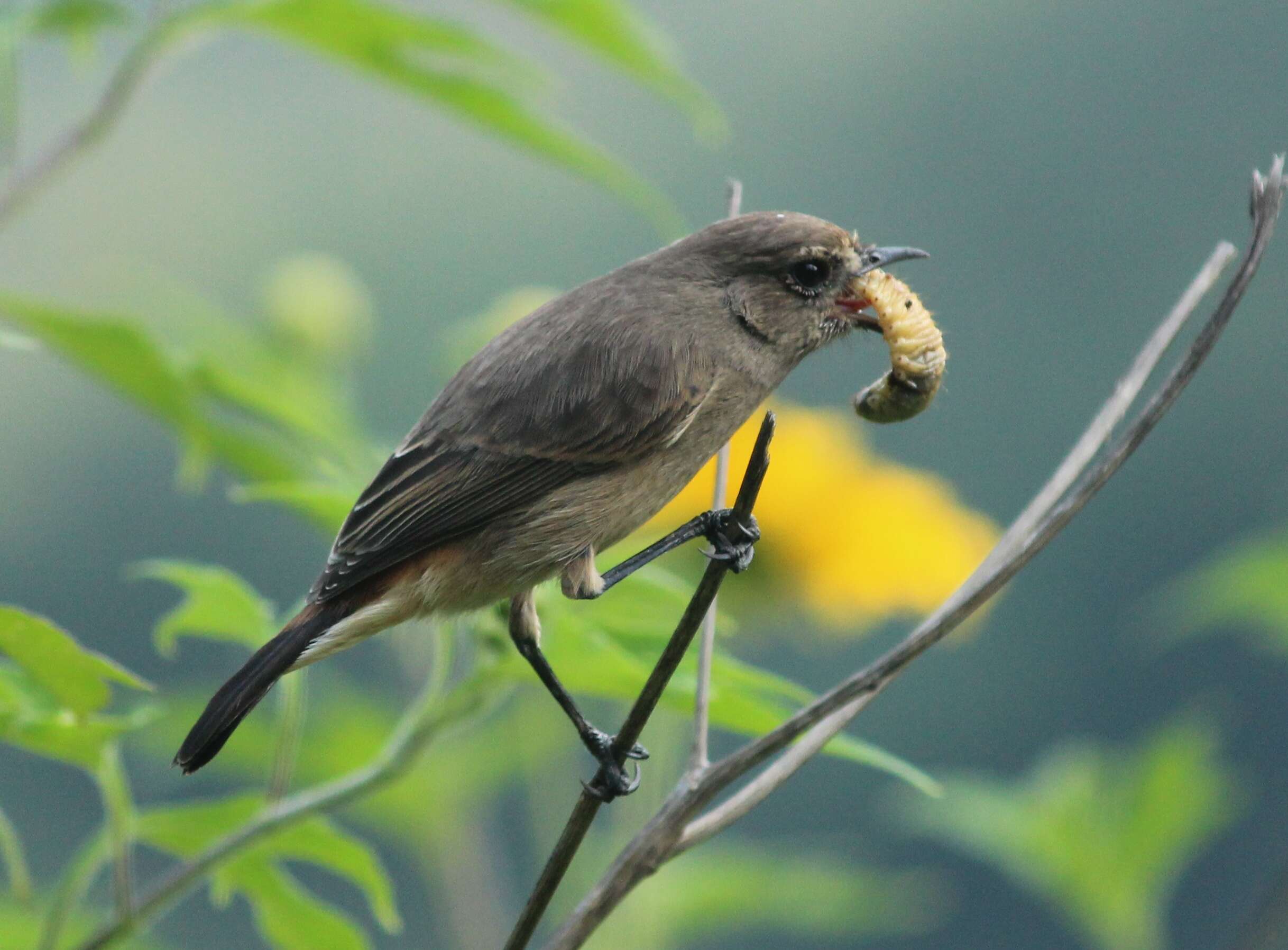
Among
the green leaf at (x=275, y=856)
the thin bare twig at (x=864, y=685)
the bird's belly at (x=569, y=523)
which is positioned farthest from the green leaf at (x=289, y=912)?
the thin bare twig at (x=864, y=685)

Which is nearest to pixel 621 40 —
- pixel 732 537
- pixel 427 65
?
pixel 427 65

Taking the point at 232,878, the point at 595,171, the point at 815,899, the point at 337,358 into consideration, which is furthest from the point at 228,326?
the point at 815,899

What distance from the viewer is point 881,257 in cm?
211

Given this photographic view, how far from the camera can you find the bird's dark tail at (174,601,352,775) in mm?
1491

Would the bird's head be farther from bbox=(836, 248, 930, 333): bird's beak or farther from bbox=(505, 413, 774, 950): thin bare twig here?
bbox=(505, 413, 774, 950): thin bare twig

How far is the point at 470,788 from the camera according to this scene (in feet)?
9.93

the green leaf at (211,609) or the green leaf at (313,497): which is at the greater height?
the green leaf at (313,497)

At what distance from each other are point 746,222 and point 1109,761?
1548 mm

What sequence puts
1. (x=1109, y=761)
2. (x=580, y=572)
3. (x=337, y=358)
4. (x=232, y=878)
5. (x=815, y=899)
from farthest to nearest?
(x=337, y=358) → (x=1109, y=761) → (x=815, y=899) → (x=580, y=572) → (x=232, y=878)

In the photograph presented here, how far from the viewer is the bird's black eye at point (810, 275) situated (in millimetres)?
2121

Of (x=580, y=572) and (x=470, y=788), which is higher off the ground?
(x=580, y=572)

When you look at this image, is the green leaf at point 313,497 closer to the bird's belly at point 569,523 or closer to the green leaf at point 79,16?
the bird's belly at point 569,523

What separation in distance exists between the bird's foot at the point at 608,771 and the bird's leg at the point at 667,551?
21cm

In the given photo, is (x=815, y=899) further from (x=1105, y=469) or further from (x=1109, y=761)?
(x=1105, y=469)
